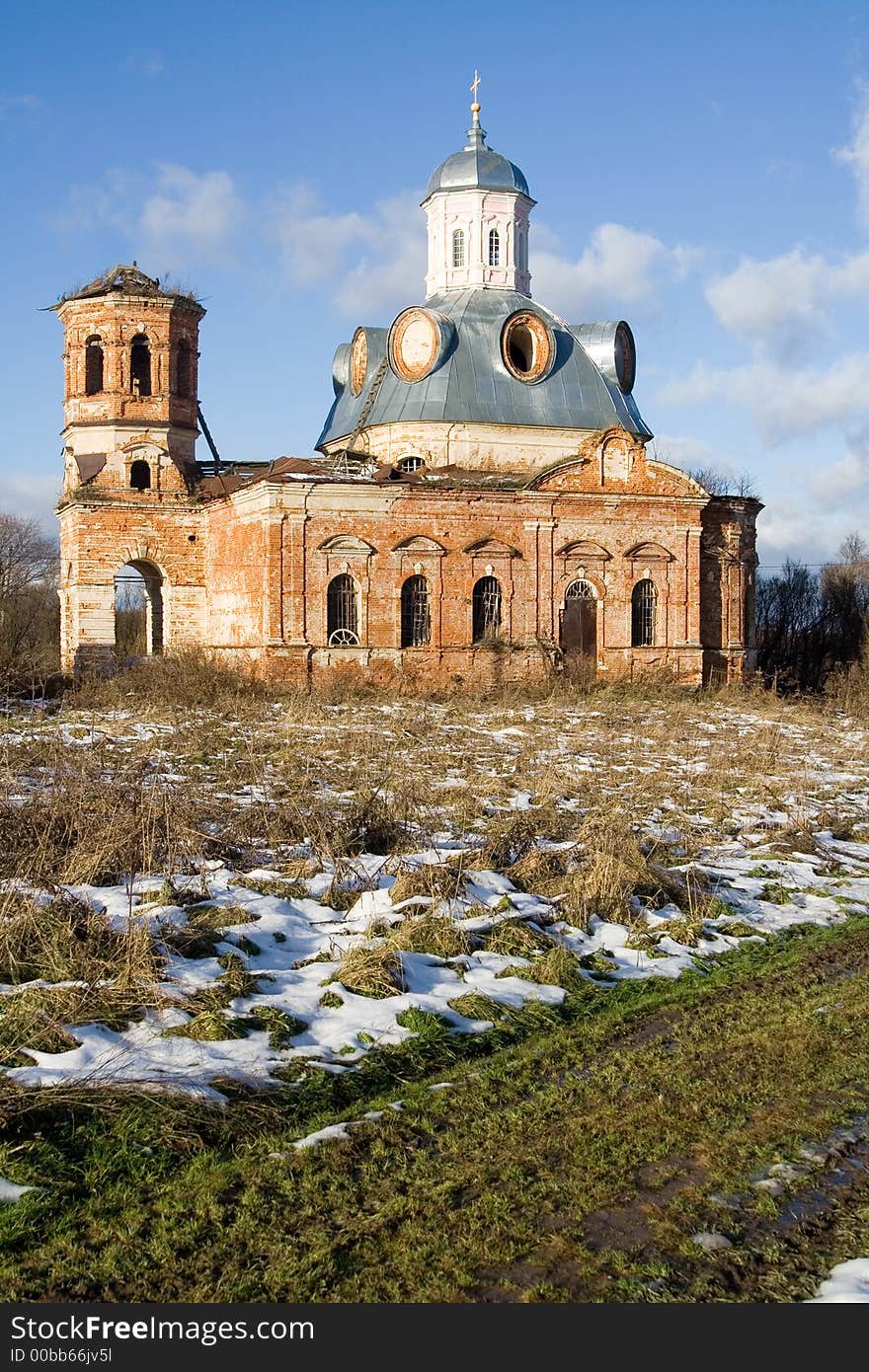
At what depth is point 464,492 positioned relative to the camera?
28.0m

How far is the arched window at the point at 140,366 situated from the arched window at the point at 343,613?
771 cm

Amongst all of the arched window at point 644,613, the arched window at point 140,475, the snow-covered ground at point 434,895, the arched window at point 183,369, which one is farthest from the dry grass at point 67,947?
the arched window at point 183,369

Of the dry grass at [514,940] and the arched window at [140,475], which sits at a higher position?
the arched window at [140,475]

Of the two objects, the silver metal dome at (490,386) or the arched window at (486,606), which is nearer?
the arched window at (486,606)

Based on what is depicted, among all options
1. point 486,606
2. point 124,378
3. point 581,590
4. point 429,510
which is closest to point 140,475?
point 124,378

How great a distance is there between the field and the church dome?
25.6 meters

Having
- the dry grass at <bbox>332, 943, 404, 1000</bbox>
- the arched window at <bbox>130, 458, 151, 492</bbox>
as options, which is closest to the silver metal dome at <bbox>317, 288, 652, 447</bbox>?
the arched window at <bbox>130, 458, 151, 492</bbox>

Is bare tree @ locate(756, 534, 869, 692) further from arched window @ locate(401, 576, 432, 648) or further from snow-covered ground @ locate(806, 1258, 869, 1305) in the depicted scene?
snow-covered ground @ locate(806, 1258, 869, 1305)

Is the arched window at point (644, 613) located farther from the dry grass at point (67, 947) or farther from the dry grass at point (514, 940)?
the dry grass at point (67, 947)

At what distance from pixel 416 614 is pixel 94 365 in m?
10.4

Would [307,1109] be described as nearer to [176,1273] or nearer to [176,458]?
[176,1273]

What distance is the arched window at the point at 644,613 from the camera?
29875 mm

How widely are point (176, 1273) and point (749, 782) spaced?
1166 centimetres

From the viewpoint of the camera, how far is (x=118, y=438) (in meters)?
30.8
